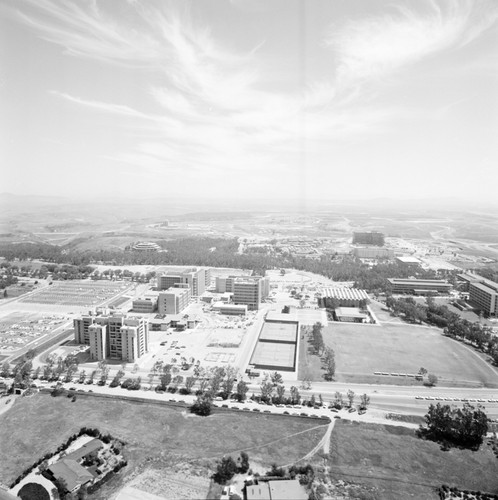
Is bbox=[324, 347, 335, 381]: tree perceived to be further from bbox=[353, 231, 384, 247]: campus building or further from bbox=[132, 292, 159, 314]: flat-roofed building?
bbox=[353, 231, 384, 247]: campus building

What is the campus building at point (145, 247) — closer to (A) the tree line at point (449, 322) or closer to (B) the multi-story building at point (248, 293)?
(B) the multi-story building at point (248, 293)

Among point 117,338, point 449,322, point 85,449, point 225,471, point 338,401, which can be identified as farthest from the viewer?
point 449,322

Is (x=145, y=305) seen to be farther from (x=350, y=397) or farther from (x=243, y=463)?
(x=243, y=463)

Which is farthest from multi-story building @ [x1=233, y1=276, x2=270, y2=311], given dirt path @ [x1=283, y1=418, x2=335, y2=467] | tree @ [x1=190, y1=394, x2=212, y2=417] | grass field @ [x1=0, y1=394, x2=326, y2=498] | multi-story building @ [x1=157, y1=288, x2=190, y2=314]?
dirt path @ [x1=283, y1=418, x2=335, y2=467]

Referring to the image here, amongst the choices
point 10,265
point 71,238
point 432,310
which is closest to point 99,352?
point 432,310


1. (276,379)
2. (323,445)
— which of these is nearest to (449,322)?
(276,379)

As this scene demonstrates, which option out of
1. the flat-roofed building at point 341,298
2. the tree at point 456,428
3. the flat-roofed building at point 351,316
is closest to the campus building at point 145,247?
the flat-roofed building at point 341,298
